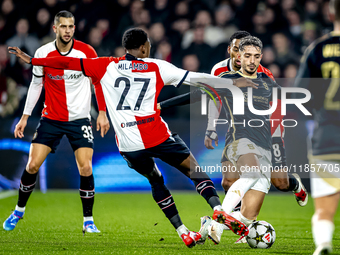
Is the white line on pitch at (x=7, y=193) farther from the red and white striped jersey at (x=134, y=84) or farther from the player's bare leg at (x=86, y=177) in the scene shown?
the red and white striped jersey at (x=134, y=84)

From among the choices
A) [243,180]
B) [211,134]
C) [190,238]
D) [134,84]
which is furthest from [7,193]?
[243,180]

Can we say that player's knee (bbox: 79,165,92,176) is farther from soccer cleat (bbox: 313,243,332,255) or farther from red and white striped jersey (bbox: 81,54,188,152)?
soccer cleat (bbox: 313,243,332,255)

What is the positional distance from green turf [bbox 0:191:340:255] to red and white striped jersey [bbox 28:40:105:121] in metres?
1.31

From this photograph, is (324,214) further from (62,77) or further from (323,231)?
(62,77)

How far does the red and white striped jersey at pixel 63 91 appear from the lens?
549cm

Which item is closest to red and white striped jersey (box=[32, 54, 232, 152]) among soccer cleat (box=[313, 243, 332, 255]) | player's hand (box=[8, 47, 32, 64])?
player's hand (box=[8, 47, 32, 64])

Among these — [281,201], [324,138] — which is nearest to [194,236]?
[324,138]

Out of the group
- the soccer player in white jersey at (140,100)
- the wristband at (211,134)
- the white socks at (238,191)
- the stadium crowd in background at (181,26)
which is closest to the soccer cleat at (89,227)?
the soccer player in white jersey at (140,100)

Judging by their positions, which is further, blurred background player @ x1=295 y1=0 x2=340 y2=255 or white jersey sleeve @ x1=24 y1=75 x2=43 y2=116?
white jersey sleeve @ x1=24 y1=75 x2=43 y2=116

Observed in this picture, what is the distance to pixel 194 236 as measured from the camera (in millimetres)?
4234

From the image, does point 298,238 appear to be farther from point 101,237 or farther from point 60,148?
point 60,148

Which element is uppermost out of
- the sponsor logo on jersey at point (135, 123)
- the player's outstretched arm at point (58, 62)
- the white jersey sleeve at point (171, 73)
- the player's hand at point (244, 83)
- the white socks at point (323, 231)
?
the player's outstretched arm at point (58, 62)

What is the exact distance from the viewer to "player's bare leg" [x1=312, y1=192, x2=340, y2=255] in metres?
2.68

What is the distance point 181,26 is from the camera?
970 centimetres
